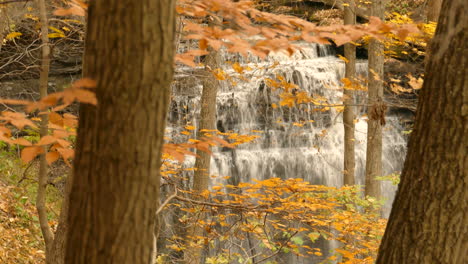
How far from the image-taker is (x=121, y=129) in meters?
1.53

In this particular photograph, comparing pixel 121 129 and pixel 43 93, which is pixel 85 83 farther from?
pixel 43 93

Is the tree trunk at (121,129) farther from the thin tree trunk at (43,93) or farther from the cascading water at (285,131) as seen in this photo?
the cascading water at (285,131)

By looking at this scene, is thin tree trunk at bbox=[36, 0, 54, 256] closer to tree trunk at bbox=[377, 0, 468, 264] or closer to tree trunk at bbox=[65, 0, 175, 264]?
tree trunk at bbox=[65, 0, 175, 264]

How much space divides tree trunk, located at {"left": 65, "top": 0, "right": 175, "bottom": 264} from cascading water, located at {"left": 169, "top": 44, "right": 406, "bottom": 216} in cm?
871

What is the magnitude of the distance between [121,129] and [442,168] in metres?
1.57

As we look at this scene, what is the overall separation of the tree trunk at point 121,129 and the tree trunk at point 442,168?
4.55 feet

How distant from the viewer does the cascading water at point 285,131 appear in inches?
429

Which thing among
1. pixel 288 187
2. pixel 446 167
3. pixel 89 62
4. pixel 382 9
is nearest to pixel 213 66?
pixel 288 187

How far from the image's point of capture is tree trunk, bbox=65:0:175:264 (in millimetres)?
1525

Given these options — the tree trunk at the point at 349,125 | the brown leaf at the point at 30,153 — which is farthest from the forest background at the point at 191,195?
the tree trunk at the point at 349,125

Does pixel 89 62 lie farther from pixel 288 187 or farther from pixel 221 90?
pixel 221 90

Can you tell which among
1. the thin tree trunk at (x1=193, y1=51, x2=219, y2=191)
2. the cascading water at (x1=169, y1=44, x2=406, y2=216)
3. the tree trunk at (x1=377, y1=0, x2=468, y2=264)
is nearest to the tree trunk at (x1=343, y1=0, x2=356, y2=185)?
the cascading water at (x1=169, y1=44, x2=406, y2=216)

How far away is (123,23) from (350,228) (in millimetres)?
4008

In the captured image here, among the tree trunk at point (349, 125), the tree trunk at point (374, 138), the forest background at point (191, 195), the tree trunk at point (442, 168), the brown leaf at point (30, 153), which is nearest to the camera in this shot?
the brown leaf at point (30, 153)
